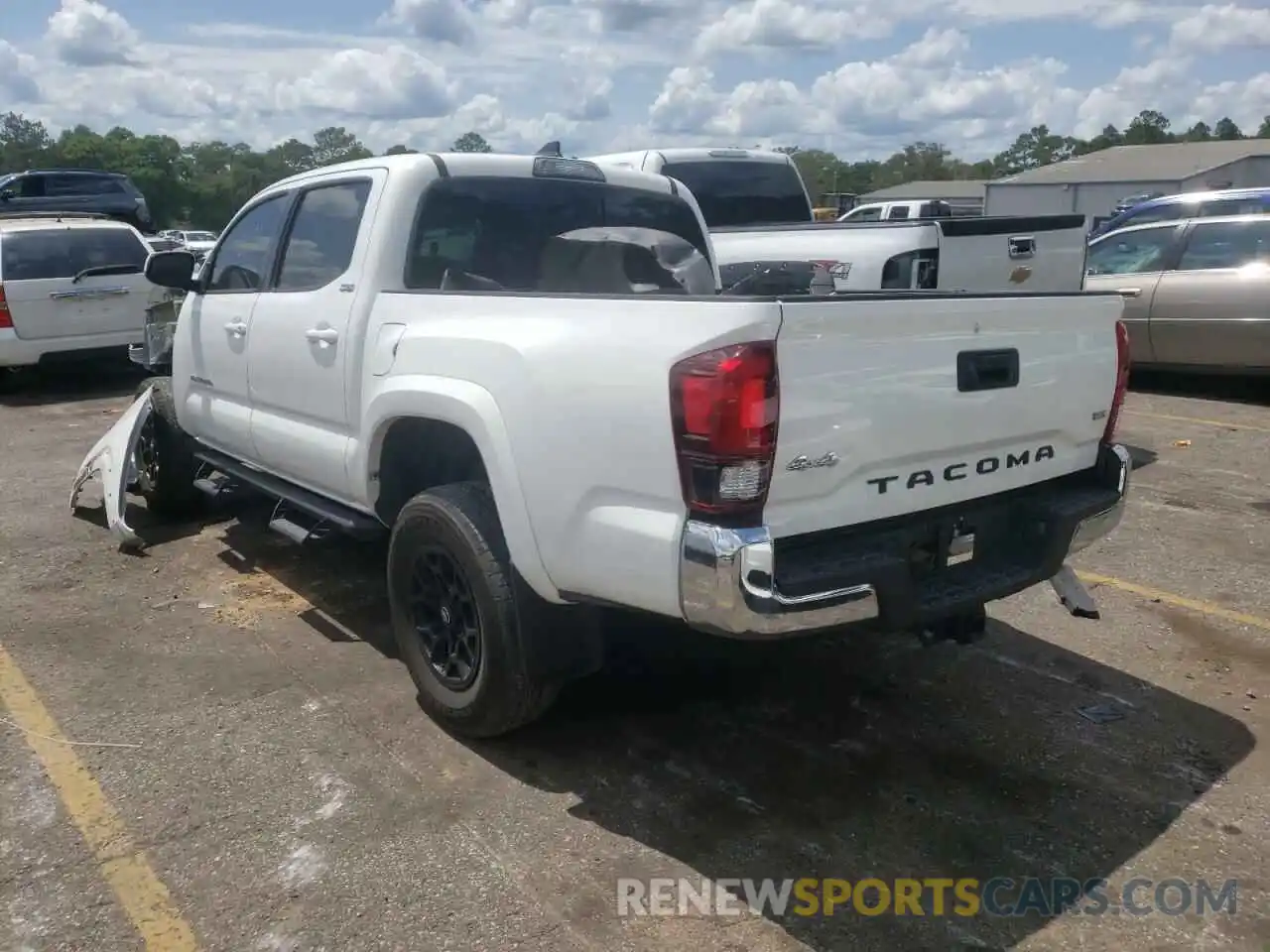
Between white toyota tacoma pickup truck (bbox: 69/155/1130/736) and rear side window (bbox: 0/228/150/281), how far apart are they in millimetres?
6925

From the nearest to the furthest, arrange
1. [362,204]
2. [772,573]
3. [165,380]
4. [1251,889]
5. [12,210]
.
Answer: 1. [772,573]
2. [1251,889]
3. [362,204]
4. [165,380]
5. [12,210]

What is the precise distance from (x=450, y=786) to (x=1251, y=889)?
7.72ft

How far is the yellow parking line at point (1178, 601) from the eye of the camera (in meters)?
4.91

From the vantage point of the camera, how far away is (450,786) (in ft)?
11.6

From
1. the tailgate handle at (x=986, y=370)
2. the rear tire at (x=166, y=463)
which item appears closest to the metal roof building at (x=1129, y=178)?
the rear tire at (x=166, y=463)

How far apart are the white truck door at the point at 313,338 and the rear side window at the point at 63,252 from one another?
6.83 meters

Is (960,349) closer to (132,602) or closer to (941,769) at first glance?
(941,769)

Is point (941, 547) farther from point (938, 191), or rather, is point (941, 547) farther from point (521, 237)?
point (938, 191)

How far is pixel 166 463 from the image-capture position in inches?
251

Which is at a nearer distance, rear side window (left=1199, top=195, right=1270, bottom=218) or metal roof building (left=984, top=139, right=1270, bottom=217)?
rear side window (left=1199, top=195, right=1270, bottom=218)

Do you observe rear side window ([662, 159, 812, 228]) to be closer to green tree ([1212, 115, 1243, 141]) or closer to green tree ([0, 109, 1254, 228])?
green tree ([0, 109, 1254, 228])

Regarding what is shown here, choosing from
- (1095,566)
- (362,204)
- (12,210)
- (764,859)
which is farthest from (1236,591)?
(12,210)

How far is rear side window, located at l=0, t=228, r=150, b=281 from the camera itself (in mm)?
10547

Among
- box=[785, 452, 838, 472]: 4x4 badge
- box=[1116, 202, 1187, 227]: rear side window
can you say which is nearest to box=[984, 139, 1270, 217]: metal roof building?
box=[1116, 202, 1187, 227]: rear side window
